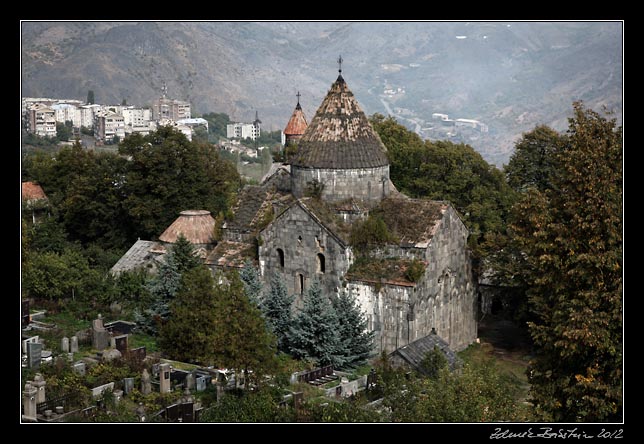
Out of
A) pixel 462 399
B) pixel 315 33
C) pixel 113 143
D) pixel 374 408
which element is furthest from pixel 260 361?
pixel 315 33

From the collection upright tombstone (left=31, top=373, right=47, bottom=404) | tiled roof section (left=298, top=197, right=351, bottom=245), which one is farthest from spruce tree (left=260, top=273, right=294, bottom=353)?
upright tombstone (left=31, top=373, right=47, bottom=404)

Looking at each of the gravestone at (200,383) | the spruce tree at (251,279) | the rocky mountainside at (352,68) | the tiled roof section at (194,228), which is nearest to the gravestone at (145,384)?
the gravestone at (200,383)

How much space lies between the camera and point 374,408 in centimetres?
2792

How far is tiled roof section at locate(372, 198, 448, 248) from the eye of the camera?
3566 centimetres

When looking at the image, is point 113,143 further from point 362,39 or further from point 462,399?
point 462,399

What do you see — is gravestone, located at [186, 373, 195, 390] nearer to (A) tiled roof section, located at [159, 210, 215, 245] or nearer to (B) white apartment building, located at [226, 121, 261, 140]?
(A) tiled roof section, located at [159, 210, 215, 245]

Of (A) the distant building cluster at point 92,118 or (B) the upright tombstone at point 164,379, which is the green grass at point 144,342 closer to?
(B) the upright tombstone at point 164,379

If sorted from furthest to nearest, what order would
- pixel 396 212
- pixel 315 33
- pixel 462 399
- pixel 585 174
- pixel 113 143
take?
pixel 315 33 → pixel 113 143 → pixel 396 212 → pixel 585 174 → pixel 462 399

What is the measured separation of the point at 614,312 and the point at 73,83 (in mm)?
103147

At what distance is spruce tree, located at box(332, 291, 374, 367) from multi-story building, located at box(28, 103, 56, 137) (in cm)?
7245

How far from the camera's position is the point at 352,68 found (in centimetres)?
14250

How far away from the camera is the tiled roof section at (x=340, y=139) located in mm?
37281

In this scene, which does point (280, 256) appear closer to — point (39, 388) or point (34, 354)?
point (34, 354)

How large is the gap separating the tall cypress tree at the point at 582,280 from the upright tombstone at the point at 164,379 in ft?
32.1
